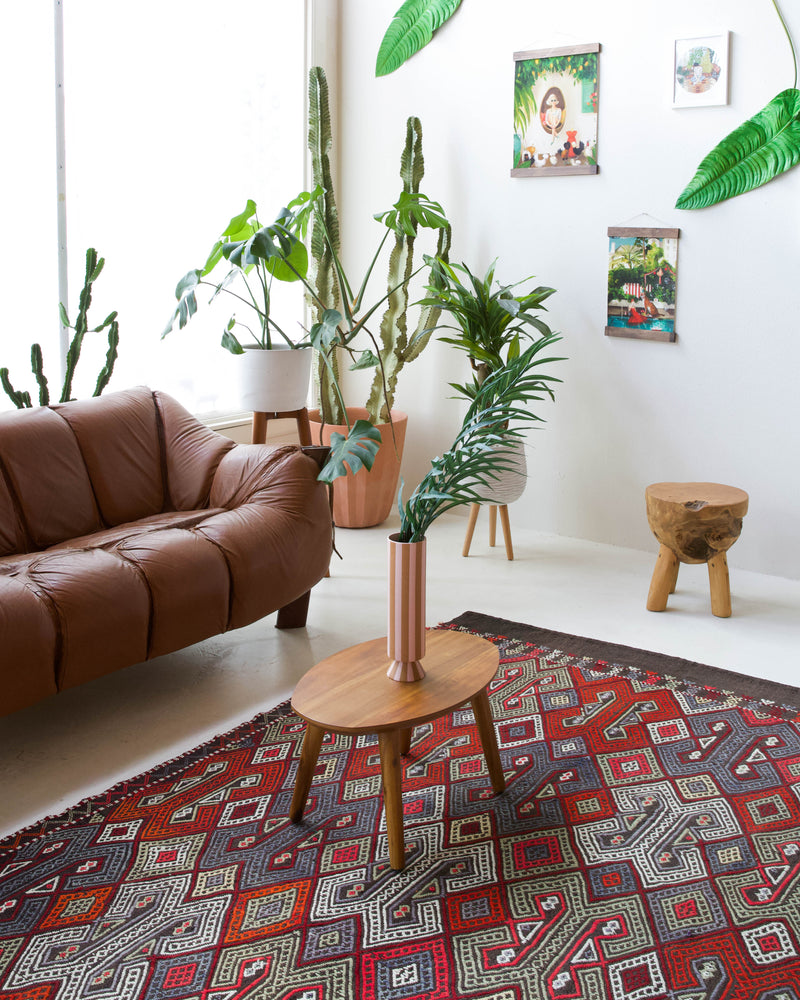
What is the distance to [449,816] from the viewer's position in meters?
2.25

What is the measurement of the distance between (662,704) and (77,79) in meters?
3.03

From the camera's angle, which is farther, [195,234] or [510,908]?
[195,234]

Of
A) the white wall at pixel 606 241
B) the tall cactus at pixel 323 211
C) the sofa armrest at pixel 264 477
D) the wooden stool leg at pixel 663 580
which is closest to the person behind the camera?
the sofa armrest at pixel 264 477

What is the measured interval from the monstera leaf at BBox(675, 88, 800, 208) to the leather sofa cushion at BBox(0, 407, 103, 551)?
8.34ft

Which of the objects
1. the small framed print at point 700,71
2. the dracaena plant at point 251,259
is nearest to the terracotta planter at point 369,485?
the dracaena plant at point 251,259

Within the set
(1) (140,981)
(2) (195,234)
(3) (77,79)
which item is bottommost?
(1) (140,981)

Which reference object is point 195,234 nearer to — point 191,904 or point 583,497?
point 583,497

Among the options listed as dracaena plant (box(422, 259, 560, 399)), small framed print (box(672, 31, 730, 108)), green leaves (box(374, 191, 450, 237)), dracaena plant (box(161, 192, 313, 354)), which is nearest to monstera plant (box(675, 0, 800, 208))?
small framed print (box(672, 31, 730, 108))

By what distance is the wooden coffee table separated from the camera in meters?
2.02

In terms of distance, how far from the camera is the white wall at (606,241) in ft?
12.5

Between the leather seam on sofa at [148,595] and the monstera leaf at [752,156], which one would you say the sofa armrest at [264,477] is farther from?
the monstera leaf at [752,156]

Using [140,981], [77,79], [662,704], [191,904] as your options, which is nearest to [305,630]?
[662,704]

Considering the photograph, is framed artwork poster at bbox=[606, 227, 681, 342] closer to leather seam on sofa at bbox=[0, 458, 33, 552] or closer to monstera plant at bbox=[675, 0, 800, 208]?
monstera plant at bbox=[675, 0, 800, 208]

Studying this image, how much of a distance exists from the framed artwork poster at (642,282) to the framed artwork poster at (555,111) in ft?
1.16
